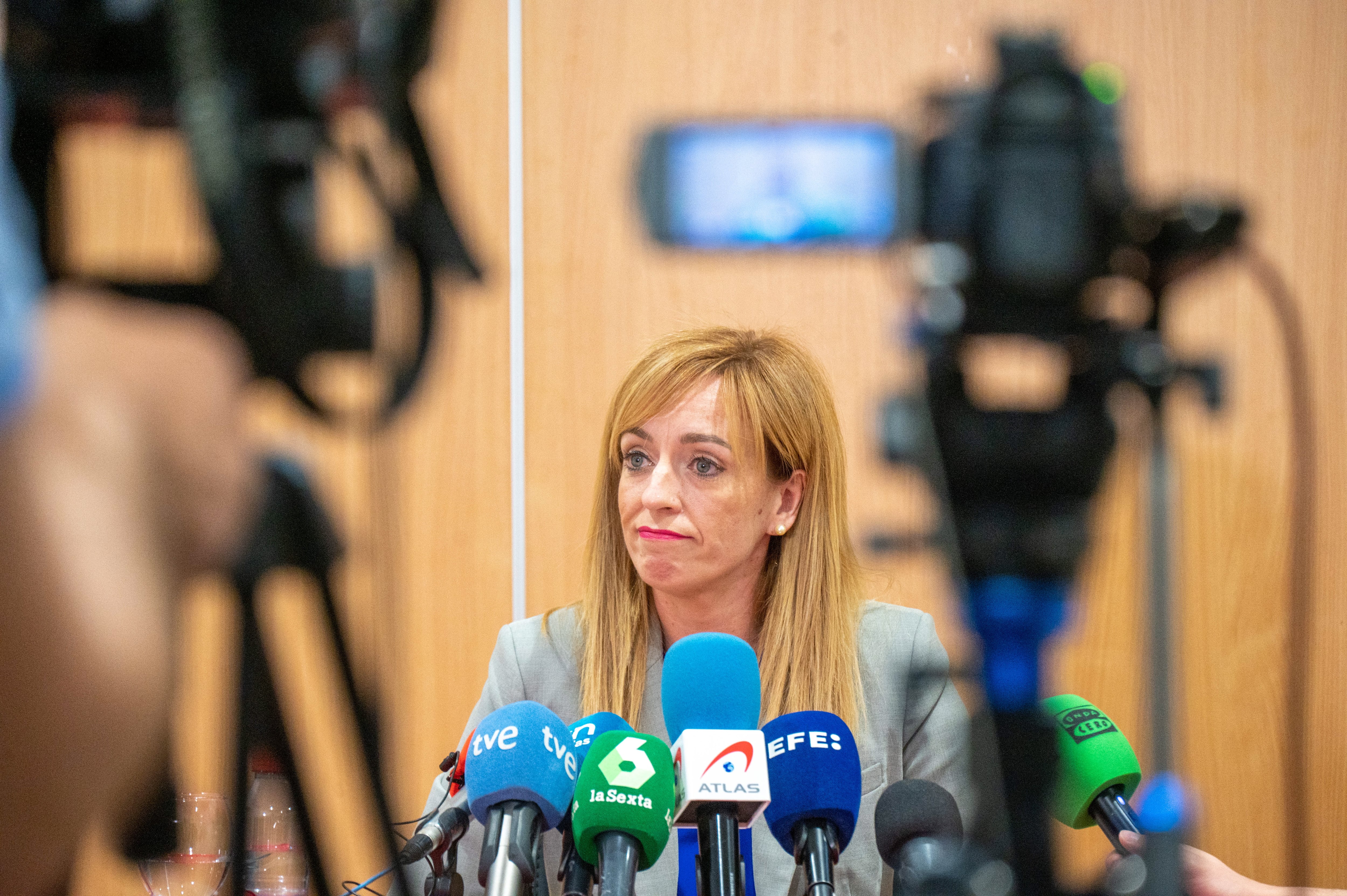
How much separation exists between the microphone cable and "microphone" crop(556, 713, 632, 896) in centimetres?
39

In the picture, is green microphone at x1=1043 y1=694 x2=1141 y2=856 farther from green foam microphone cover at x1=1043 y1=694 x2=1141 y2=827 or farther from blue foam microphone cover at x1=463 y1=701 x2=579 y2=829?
blue foam microphone cover at x1=463 y1=701 x2=579 y2=829

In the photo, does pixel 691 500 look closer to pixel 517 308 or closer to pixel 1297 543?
pixel 517 308

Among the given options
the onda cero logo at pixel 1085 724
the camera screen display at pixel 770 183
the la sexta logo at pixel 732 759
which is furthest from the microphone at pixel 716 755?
the camera screen display at pixel 770 183

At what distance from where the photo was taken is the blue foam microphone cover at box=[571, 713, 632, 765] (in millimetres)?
838

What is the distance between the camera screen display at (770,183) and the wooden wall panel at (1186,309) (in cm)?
5

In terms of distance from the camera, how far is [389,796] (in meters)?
0.37

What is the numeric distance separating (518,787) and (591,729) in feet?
0.55

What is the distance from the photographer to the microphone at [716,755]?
71 cm

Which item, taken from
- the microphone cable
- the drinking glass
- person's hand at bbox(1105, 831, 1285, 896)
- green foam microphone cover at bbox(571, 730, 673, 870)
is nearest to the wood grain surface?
the drinking glass

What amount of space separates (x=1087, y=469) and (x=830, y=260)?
1590 millimetres

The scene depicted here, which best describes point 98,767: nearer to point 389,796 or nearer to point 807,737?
point 389,796

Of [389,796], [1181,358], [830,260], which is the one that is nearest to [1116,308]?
[1181,358]

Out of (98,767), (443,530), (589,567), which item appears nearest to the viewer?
(98,767)

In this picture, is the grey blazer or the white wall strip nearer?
the grey blazer
